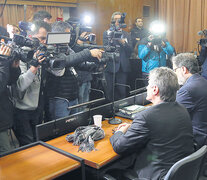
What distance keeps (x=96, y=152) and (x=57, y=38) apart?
2.79 ft

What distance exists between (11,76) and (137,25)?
3724 mm

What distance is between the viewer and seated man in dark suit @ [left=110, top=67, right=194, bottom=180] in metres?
1.51

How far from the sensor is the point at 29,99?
7.02 feet

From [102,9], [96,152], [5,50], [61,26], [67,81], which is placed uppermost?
[102,9]

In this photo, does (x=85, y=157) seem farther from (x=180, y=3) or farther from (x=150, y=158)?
(x=180, y=3)

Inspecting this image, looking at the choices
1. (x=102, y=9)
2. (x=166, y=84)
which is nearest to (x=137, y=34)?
(x=102, y=9)

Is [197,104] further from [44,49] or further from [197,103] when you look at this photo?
[44,49]

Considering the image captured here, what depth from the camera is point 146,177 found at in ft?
5.11

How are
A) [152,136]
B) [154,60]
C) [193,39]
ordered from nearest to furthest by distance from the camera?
[152,136] → [154,60] → [193,39]

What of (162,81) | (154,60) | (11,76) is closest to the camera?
(162,81)

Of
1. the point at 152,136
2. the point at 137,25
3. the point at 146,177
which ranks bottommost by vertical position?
the point at 146,177

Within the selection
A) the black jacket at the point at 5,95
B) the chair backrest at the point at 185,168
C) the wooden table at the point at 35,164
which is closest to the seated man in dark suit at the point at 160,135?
the chair backrest at the point at 185,168

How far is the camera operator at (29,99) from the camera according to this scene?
6.75 ft

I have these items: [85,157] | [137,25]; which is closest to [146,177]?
[85,157]
